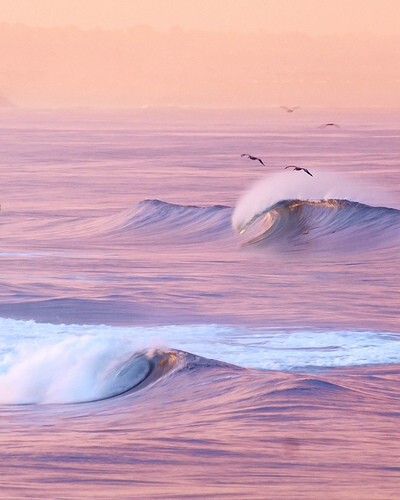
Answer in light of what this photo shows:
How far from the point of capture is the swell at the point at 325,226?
31.9 metres

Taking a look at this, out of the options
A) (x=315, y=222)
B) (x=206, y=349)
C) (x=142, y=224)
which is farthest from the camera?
(x=142, y=224)

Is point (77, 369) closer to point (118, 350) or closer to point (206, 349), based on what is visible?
point (118, 350)

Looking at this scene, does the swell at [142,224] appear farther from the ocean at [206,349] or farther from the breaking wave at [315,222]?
the breaking wave at [315,222]

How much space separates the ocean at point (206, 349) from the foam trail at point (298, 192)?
0.11 metres

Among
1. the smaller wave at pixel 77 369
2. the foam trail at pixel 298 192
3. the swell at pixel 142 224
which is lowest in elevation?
the smaller wave at pixel 77 369

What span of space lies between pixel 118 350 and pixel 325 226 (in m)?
19.3

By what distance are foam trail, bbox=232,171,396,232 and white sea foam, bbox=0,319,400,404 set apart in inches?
769

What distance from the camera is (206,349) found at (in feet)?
54.3

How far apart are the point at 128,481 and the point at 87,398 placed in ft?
12.9

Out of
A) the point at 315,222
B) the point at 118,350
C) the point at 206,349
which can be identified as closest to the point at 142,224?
the point at 315,222

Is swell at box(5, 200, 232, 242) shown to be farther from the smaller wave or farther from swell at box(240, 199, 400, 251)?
the smaller wave

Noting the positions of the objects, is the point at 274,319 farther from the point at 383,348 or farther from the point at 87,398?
the point at 87,398

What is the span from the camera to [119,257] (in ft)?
93.6

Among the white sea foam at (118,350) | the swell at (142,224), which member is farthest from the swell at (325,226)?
the white sea foam at (118,350)
